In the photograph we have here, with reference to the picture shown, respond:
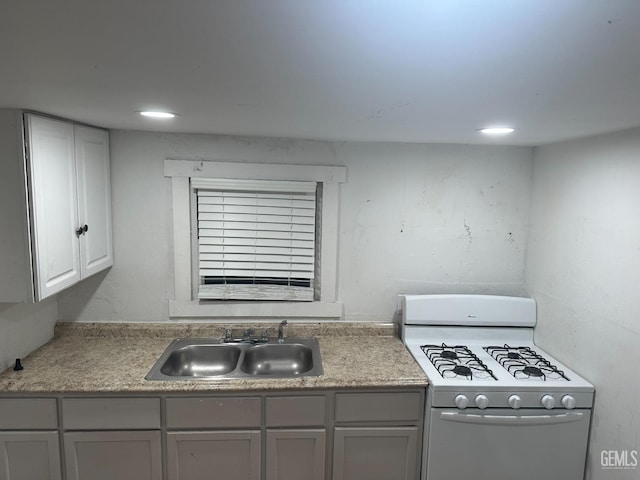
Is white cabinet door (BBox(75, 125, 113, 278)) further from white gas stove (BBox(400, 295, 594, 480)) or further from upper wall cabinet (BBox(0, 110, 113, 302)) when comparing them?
white gas stove (BBox(400, 295, 594, 480))

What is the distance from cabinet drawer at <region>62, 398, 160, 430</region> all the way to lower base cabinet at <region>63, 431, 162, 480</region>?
4 cm

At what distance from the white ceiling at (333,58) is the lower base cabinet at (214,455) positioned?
151 centimetres

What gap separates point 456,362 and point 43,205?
2152mm

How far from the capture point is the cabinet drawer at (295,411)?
2.00 m

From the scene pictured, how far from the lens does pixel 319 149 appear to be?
247 cm

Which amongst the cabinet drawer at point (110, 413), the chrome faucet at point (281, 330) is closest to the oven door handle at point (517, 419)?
the chrome faucet at point (281, 330)

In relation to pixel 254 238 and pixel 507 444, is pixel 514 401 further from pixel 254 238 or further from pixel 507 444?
pixel 254 238

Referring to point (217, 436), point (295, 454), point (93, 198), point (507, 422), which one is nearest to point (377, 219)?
point (507, 422)

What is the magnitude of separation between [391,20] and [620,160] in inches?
65.3

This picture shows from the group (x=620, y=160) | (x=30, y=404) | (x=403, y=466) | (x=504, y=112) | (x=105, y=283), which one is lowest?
(x=403, y=466)

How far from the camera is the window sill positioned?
2.52 metres

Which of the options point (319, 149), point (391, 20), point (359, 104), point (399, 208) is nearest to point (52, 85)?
point (359, 104)

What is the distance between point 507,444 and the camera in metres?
1.98

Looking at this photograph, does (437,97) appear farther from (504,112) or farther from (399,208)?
(399,208)
